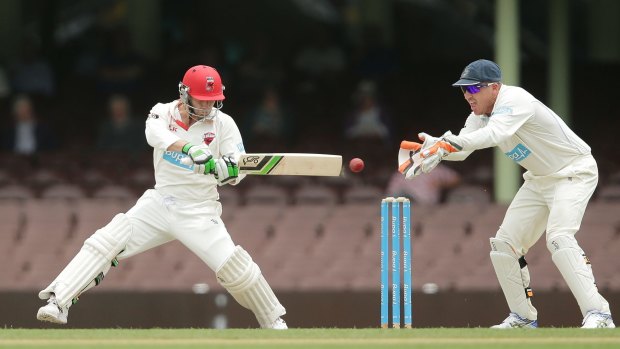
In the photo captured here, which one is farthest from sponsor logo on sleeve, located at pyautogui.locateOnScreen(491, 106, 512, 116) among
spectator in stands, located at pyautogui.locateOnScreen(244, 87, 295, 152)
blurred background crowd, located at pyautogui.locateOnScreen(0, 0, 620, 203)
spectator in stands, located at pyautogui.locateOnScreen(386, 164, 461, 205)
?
spectator in stands, located at pyautogui.locateOnScreen(244, 87, 295, 152)

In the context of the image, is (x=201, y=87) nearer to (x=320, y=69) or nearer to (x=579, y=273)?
(x=579, y=273)

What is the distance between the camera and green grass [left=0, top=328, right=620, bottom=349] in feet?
22.8

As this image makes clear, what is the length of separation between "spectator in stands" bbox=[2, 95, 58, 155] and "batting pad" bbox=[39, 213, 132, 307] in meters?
6.90

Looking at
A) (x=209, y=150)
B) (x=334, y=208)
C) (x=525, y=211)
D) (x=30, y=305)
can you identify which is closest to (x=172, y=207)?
(x=209, y=150)

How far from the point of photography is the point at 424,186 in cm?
1297

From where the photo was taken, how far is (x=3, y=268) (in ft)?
39.4

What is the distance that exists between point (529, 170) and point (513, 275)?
2.01ft

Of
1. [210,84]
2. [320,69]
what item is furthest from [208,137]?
[320,69]

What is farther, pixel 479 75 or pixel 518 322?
pixel 518 322

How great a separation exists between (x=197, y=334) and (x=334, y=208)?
5156mm

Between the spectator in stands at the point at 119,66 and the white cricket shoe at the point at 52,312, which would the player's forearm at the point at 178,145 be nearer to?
the white cricket shoe at the point at 52,312

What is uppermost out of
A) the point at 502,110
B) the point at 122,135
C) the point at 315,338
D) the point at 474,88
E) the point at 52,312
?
the point at 122,135

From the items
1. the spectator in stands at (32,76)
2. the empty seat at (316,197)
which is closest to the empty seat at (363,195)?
the empty seat at (316,197)

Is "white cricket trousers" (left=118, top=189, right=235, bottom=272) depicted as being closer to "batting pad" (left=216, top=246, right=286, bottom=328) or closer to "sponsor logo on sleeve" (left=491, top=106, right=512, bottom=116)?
"batting pad" (left=216, top=246, right=286, bottom=328)
